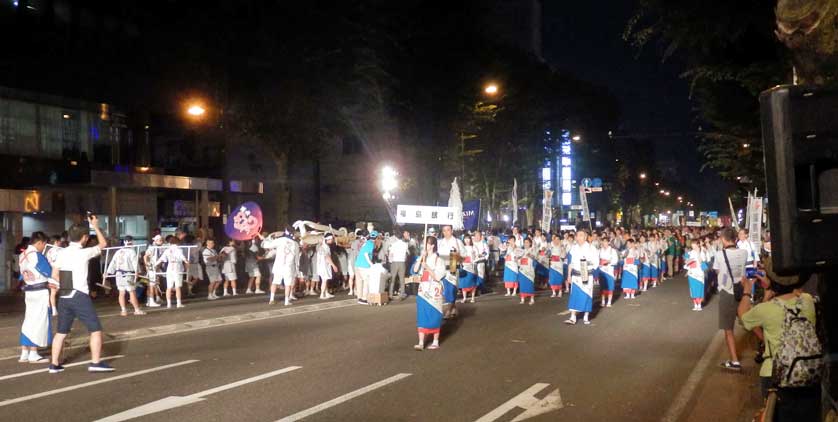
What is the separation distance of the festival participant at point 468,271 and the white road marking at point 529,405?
1096 centimetres

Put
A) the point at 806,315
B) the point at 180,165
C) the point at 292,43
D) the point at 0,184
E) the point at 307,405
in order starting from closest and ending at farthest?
the point at 806,315 < the point at 307,405 < the point at 0,184 < the point at 292,43 < the point at 180,165

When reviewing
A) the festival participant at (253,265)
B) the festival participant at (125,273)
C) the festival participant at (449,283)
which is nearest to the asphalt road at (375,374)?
the festival participant at (449,283)

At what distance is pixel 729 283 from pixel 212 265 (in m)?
14.3

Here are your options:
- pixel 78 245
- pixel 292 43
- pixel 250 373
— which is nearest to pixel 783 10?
pixel 250 373

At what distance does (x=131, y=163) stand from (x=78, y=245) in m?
24.5

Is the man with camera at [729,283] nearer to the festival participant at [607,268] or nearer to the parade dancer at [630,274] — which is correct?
the festival participant at [607,268]

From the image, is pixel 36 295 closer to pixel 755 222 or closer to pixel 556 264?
pixel 556 264

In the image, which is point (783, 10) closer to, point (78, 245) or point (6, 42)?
point (78, 245)

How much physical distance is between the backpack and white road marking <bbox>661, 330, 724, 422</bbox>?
284cm

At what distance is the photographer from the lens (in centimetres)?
508

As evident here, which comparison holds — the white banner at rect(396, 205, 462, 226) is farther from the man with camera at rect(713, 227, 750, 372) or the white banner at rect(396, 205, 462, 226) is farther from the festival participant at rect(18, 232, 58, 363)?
the festival participant at rect(18, 232, 58, 363)

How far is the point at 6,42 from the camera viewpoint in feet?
93.0

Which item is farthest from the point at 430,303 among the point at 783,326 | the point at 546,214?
the point at 546,214

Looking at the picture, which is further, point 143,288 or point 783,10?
point 143,288
